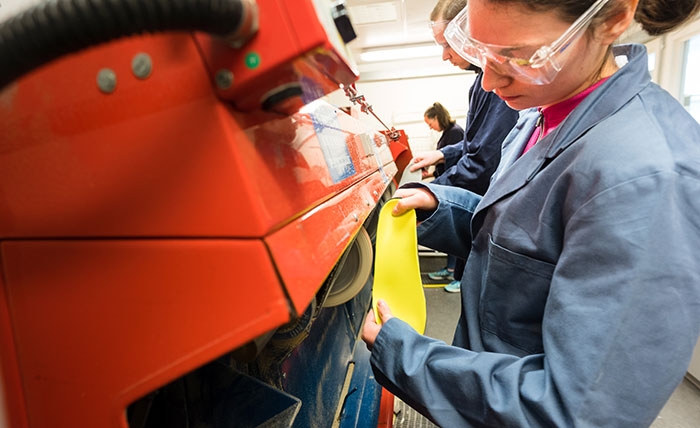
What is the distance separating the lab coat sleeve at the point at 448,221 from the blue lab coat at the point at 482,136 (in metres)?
0.83

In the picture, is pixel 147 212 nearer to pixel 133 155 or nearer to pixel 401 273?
pixel 133 155

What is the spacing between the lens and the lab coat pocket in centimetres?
68

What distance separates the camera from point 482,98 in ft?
6.11

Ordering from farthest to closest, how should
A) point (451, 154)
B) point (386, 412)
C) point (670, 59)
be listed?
1. point (670, 59)
2. point (451, 154)
3. point (386, 412)

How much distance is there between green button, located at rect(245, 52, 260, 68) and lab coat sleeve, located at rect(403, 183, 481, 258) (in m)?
0.89

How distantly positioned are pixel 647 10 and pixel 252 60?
2.78ft

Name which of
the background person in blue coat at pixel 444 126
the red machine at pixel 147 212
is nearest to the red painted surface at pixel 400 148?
the background person in blue coat at pixel 444 126

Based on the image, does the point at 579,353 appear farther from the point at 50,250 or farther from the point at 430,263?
the point at 430,263

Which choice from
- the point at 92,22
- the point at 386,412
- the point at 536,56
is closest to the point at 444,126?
the point at 386,412

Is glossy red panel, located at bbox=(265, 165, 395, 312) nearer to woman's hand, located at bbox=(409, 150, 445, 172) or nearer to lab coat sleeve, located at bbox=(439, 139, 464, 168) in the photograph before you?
woman's hand, located at bbox=(409, 150, 445, 172)

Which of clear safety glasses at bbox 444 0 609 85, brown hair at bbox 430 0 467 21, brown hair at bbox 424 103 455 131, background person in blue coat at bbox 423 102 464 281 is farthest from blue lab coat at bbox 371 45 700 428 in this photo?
brown hair at bbox 424 103 455 131

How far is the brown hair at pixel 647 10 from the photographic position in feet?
1.82

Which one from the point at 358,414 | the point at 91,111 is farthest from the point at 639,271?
the point at 358,414

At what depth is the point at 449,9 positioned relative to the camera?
5.00 ft
